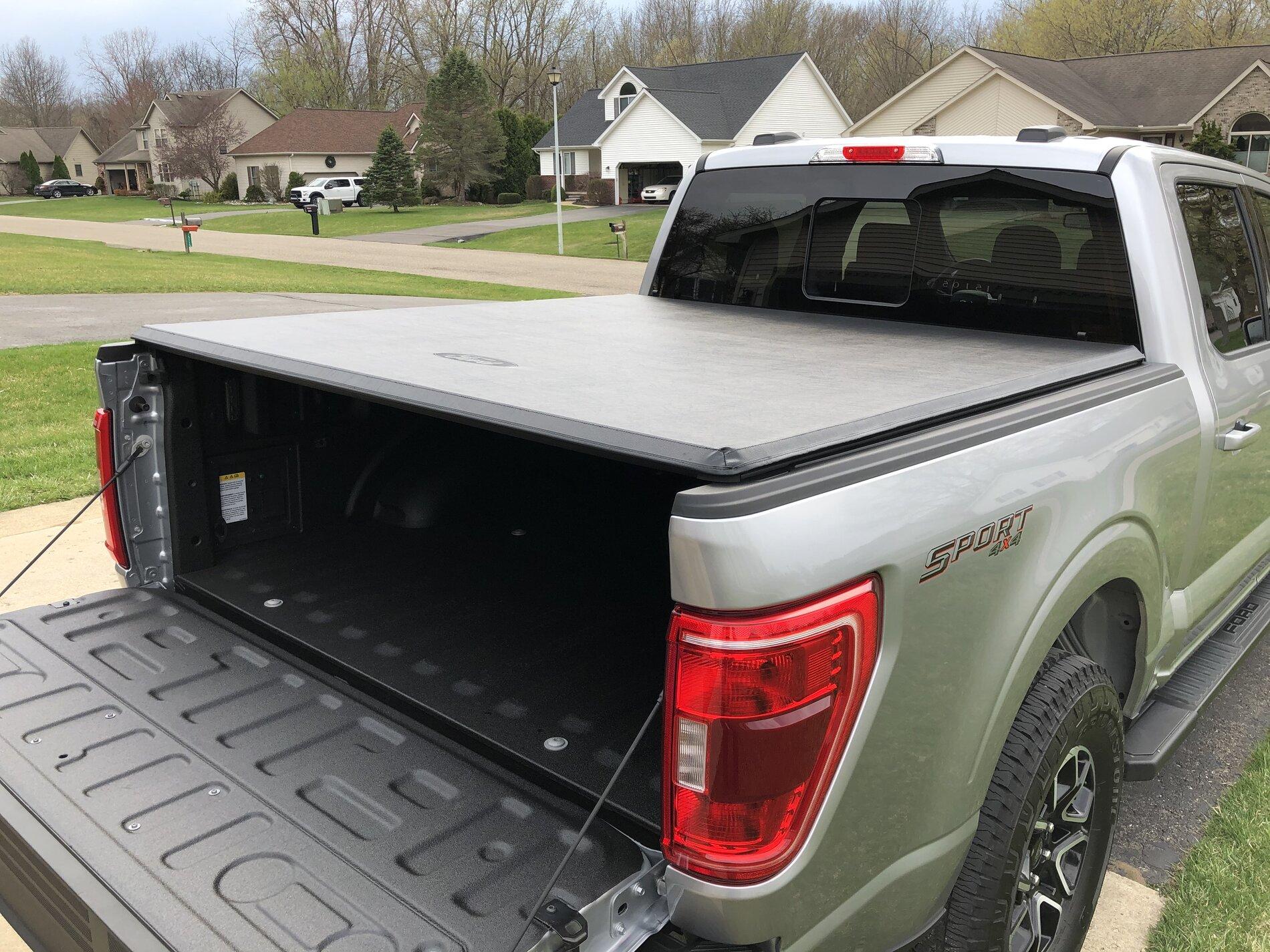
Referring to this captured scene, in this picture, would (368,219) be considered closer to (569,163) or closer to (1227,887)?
(569,163)

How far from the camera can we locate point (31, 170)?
3526 inches

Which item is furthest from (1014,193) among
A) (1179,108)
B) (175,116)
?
(175,116)

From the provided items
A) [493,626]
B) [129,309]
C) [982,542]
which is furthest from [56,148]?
[982,542]

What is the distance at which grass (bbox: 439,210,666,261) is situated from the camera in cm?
3269

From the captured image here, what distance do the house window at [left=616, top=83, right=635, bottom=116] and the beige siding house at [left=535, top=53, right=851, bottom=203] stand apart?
0.04 meters

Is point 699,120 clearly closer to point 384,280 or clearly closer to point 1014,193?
point 384,280

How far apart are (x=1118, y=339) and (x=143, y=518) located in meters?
3.06

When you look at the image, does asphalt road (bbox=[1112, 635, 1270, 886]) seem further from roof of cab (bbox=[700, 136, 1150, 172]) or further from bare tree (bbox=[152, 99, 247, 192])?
bare tree (bbox=[152, 99, 247, 192])

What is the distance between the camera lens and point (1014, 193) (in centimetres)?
362

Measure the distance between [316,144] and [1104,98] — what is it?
49055 mm

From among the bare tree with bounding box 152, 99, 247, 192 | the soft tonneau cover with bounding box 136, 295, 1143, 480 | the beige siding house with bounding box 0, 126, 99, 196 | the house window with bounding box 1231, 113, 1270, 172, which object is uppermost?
the beige siding house with bounding box 0, 126, 99, 196

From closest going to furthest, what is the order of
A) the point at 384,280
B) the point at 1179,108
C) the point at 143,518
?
the point at 143,518, the point at 384,280, the point at 1179,108

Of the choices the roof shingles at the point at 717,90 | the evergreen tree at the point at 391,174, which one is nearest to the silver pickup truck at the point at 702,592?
the roof shingles at the point at 717,90

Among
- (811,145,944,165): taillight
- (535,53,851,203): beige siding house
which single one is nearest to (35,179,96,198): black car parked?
(535,53,851,203): beige siding house
